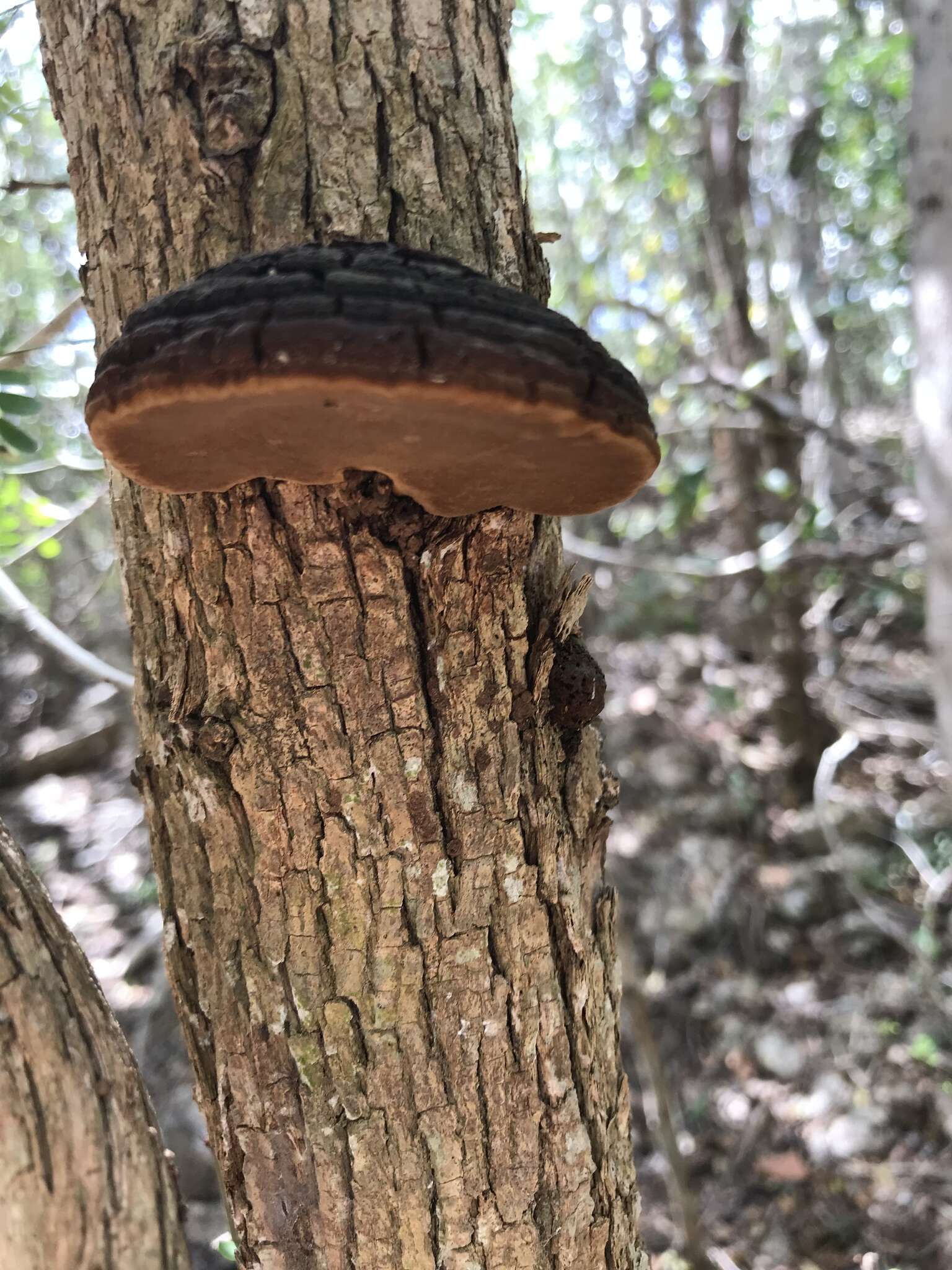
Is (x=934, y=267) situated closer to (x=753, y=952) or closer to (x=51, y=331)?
(x=51, y=331)

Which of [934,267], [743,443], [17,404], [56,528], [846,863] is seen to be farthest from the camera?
[743,443]

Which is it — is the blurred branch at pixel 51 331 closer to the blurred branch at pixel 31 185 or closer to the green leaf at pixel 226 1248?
the blurred branch at pixel 31 185

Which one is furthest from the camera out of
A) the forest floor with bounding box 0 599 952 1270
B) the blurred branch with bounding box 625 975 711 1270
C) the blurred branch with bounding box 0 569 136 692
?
the forest floor with bounding box 0 599 952 1270

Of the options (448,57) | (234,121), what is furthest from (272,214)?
(448,57)

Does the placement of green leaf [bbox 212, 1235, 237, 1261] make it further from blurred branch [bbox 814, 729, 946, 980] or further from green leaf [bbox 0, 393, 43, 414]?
blurred branch [bbox 814, 729, 946, 980]

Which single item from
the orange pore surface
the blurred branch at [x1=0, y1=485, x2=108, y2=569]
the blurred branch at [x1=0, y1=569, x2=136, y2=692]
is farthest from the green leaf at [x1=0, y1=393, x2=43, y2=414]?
the orange pore surface

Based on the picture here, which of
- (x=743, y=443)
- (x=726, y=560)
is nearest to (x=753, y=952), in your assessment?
(x=726, y=560)
